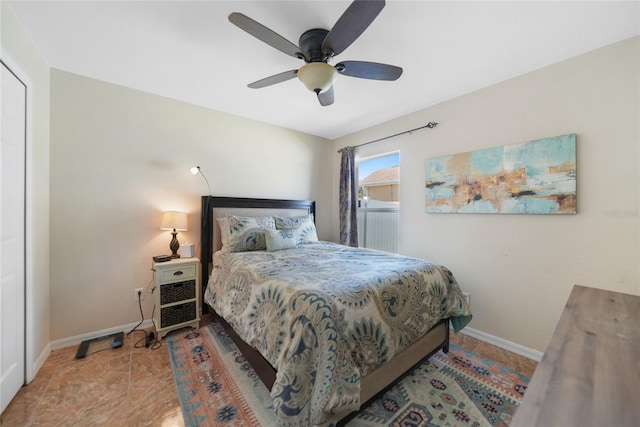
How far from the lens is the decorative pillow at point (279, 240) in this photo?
2.66 metres

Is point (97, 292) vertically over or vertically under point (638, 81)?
under

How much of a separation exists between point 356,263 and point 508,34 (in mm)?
2031

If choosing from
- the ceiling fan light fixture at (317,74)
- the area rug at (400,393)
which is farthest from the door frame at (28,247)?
the ceiling fan light fixture at (317,74)

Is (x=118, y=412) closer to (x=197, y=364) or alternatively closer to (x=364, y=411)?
(x=197, y=364)

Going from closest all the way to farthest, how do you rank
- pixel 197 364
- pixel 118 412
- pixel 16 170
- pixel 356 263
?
pixel 118 412
pixel 16 170
pixel 197 364
pixel 356 263

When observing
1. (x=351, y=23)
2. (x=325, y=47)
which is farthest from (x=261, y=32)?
(x=351, y=23)

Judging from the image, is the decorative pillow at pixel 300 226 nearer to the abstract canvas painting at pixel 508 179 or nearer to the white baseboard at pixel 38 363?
the abstract canvas painting at pixel 508 179

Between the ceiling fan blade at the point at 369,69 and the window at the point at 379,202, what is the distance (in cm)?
167

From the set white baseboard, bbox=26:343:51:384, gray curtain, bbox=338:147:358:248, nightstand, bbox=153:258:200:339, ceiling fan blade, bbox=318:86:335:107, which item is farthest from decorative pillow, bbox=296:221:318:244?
white baseboard, bbox=26:343:51:384

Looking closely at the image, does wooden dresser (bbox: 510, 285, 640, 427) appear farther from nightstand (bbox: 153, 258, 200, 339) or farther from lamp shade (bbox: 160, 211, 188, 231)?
lamp shade (bbox: 160, 211, 188, 231)

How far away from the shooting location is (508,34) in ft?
5.53

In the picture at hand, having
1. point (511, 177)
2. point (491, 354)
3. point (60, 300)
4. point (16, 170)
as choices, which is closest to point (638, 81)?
point (511, 177)

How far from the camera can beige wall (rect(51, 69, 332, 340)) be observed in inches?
85.0

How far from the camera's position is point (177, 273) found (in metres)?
2.36
